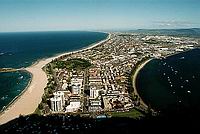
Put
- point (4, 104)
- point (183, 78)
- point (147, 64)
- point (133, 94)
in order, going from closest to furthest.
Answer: point (4, 104) → point (133, 94) → point (183, 78) → point (147, 64)

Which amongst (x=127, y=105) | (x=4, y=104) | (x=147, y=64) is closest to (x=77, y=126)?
(x=127, y=105)

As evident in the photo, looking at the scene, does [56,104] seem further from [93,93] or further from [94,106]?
[93,93]

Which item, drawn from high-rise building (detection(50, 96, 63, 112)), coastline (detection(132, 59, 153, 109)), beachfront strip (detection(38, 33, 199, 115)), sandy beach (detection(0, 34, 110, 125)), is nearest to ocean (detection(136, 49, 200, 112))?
coastline (detection(132, 59, 153, 109))

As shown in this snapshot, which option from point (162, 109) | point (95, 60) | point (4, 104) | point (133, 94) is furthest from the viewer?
point (95, 60)

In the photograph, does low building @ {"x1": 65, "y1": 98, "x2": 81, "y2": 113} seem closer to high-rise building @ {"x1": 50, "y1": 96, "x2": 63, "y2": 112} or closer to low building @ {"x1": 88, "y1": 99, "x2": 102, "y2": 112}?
high-rise building @ {"x1": 50, "y1": 96, "x2": 63, "y2": 112}

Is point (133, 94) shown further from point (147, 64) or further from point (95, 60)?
point (95, 60)

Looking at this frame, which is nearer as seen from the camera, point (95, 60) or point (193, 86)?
point (193, 86)

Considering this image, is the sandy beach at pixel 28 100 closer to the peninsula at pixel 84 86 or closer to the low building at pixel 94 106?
the peninsula at pixel 84 86

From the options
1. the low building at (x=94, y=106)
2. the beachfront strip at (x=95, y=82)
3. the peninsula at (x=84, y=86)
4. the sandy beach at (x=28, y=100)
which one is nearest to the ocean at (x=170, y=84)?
the peninsula at (x=84, y=86)
